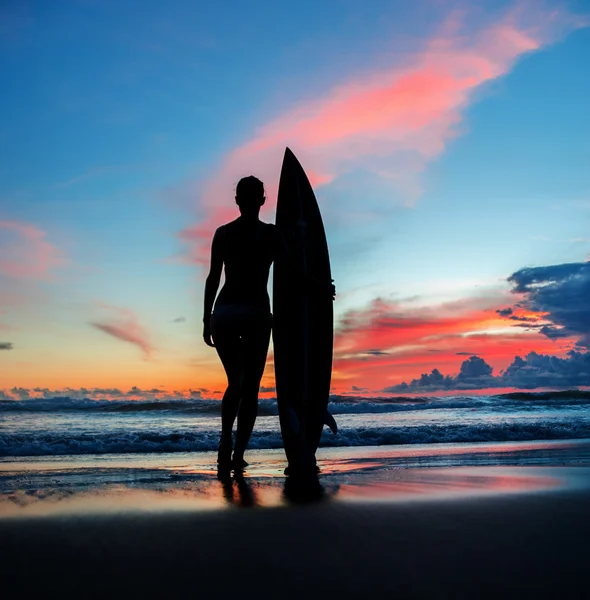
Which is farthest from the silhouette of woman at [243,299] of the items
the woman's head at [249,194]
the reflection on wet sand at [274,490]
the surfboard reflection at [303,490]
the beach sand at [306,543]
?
the beach sand at [306,543]

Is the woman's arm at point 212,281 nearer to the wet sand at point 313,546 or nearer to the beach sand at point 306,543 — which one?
the beach sand at point 306,543

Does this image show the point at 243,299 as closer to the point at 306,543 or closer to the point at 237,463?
the point at 237,463

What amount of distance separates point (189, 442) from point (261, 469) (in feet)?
12.4

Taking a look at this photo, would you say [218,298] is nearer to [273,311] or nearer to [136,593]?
[273,311]

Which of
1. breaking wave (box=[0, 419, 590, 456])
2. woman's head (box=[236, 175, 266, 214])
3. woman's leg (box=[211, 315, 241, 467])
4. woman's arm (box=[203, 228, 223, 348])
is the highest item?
woman's head (box=[236, 175, 266, 214])

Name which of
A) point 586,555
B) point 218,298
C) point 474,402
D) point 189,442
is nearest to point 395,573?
point 586,555

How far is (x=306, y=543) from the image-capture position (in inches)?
75.3

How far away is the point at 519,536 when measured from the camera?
194cm

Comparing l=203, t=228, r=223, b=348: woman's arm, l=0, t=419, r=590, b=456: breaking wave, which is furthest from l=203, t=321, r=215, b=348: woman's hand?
l=0, t=419, r=590, b=456: breaking wave

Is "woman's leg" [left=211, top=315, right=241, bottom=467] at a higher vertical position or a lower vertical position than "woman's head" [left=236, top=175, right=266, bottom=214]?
lower

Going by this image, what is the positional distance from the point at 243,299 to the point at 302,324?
1.83ft

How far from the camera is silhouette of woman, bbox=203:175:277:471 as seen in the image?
173 inches

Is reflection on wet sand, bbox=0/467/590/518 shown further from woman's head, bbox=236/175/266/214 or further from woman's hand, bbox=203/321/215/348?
woman's head, bbox=236/175/266/214

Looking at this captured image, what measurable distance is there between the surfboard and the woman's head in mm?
257
